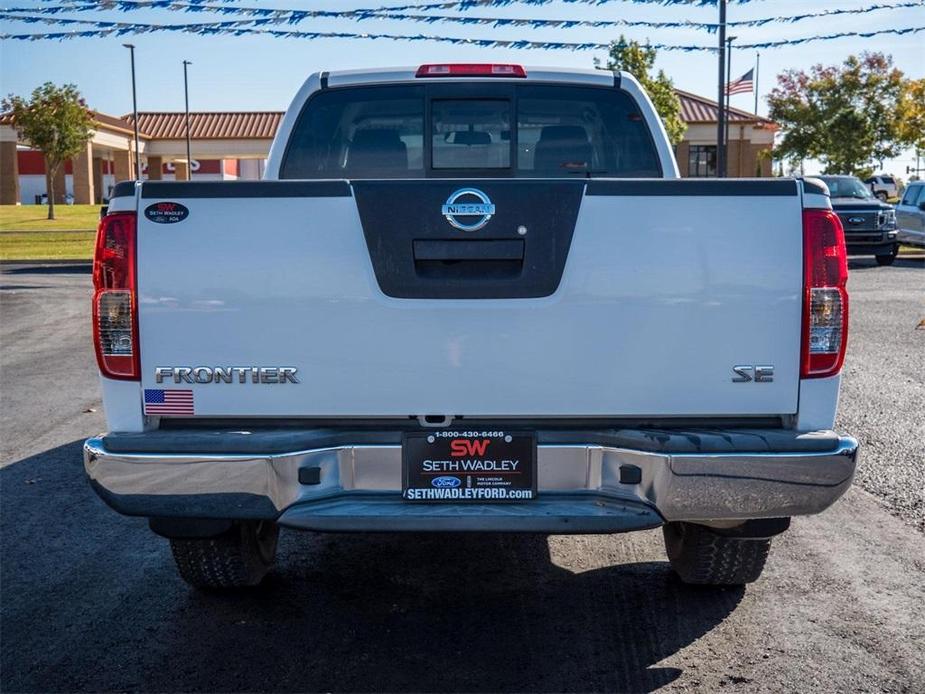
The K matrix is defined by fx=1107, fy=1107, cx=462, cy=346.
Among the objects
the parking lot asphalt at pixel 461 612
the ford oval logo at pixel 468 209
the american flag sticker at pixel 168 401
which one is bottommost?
the parking lot asphalt at pixel 461 612

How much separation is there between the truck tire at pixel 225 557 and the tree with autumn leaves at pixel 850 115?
5294cm

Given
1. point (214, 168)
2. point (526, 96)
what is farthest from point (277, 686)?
point (214, 168)

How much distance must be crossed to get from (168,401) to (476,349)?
1029 millimetres

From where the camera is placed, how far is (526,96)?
557 centimetres

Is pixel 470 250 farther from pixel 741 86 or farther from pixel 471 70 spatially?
pixel 741 86

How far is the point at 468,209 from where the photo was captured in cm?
357

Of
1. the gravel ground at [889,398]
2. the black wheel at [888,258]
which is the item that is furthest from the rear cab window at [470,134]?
the black wheel at [888,258]

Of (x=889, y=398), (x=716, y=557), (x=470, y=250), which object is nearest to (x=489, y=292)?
(x=470, y=250)

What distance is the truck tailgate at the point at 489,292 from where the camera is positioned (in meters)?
3.56

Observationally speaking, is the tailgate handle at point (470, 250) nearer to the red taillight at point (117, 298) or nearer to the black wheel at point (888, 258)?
the red taillight at point (117, 298)

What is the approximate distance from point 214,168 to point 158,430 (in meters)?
86.1

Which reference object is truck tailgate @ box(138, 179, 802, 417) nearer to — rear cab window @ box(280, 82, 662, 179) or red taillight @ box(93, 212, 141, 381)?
red taillight @ box(93, 212, 141, 381)

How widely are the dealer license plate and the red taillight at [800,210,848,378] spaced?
960 millimetres

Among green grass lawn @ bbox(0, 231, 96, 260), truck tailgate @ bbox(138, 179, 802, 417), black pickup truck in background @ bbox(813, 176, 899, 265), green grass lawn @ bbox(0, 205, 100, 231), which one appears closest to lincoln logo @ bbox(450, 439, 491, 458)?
truck tailgate @ bbox(138, 179, 802, 417)
